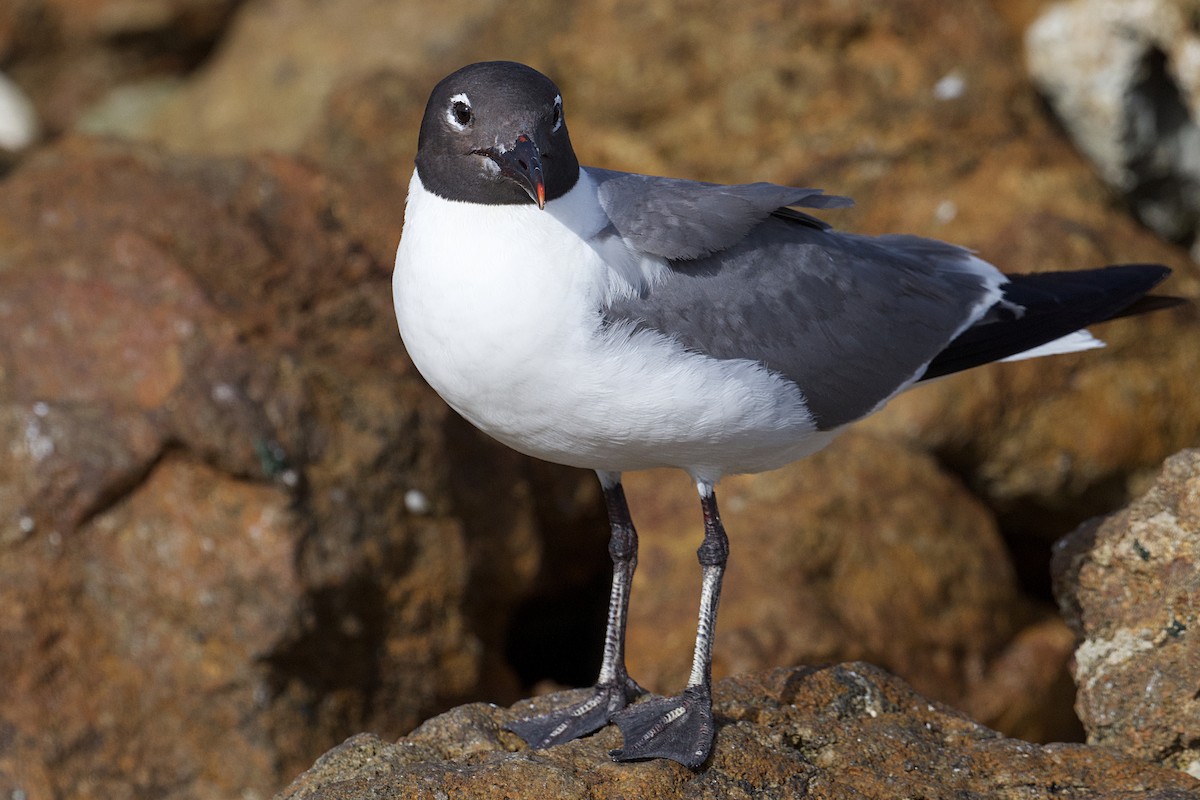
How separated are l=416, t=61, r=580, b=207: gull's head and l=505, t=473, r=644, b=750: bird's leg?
1268mm

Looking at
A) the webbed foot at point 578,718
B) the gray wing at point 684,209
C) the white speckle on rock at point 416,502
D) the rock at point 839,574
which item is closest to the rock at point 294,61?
the white speckle on rock at point 416,502

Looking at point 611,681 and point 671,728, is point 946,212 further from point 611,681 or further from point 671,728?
point 671,728

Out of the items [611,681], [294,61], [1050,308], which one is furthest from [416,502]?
[294,61]

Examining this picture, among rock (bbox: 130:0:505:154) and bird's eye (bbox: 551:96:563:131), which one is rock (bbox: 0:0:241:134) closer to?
rock (bbox: 130:0:505:154)

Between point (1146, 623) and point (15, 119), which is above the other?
point (1146, 623)

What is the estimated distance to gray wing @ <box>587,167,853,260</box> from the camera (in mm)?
4426

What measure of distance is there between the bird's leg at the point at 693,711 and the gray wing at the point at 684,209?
2.80 ft

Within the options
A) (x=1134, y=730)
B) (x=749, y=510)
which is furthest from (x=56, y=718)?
(x=1134, y=730)

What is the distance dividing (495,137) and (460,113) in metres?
0.15

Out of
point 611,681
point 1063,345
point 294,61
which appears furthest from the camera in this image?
point 294,61

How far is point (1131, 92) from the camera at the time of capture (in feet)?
27.5

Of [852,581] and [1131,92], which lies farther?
[1131,92]

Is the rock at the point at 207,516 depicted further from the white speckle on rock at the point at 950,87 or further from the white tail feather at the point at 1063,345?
the white speckle on rock at the point at 950,87

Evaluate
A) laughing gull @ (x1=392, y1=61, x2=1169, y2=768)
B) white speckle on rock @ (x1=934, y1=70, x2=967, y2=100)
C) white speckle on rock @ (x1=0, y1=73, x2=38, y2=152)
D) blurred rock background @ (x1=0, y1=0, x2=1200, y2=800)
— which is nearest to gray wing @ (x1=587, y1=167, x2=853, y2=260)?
laughing gull @ (x1=392, y1=61, x2=1169, y2=768)
